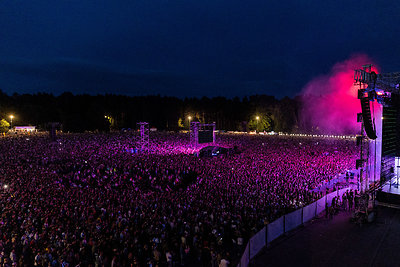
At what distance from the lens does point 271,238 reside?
973cm

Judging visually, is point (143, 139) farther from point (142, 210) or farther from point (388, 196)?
point (388, 196)

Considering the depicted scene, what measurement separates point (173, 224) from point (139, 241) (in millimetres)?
1347

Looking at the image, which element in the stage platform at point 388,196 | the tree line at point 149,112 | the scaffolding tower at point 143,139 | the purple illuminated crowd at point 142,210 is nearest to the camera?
the purple illuminated crowd at point 142,210

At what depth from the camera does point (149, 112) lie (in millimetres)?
89875

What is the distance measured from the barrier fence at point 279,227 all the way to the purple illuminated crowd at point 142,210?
1.81 feet

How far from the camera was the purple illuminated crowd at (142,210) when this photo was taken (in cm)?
823

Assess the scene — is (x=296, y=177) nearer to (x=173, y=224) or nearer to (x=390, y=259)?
(x=390, y=259)

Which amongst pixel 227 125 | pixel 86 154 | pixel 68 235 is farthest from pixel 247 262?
pixel 227 125

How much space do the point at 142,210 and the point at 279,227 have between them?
5.36 meters

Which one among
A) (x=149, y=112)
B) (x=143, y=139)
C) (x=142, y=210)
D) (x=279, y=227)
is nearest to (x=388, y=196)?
(x=279, y=227)

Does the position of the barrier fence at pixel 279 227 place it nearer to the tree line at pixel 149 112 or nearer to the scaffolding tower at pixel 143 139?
the scaffolding tower at pixel 143 139

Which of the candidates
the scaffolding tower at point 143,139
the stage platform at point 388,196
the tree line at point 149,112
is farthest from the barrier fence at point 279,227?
the tree line at point 149,112

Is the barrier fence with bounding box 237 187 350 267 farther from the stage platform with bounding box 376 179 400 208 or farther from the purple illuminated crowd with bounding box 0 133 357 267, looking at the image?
the stage platform with bounding box 376 179 400 208

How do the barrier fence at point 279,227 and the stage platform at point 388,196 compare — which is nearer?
the barrier fence at point 279,227
